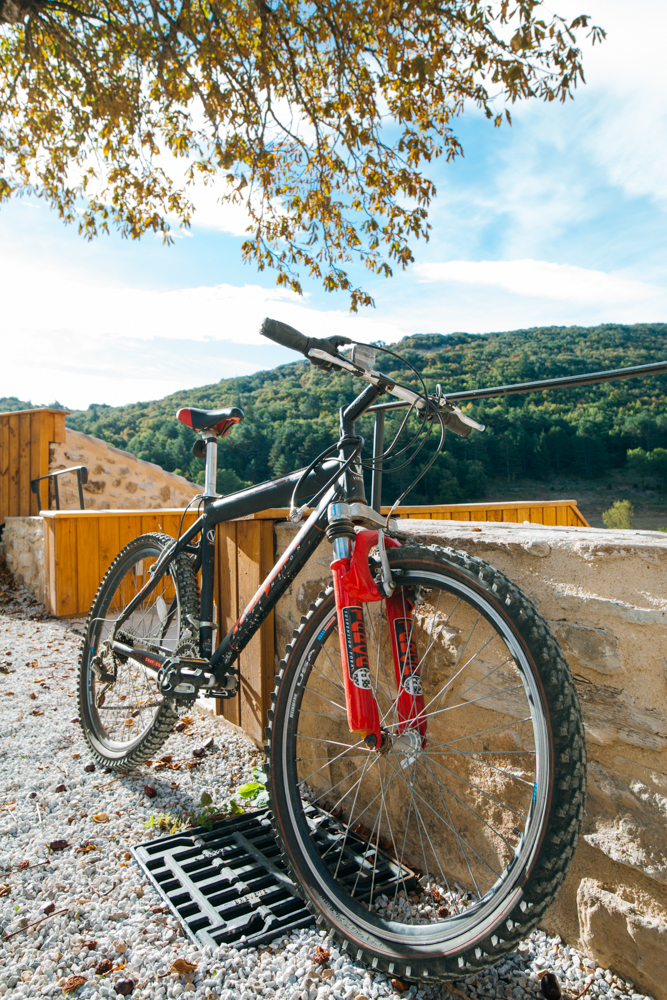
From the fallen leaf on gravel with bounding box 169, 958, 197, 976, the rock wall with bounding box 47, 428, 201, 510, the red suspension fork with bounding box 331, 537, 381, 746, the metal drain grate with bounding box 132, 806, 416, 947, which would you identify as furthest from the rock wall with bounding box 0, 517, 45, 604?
the red suspension fork with bounding box 331, 537, 381, 746

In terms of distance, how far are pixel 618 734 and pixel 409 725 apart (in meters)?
0.46

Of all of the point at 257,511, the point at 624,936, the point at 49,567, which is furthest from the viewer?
the point at 49,567

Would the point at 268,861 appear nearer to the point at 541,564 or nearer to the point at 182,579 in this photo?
the point at 182,579

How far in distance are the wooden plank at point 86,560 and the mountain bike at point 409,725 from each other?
3.19m

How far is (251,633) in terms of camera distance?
6.31ft

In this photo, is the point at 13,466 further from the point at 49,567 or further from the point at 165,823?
the point at 165,823

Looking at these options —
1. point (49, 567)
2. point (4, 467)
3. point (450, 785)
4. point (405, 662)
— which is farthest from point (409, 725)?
point (4, 467)

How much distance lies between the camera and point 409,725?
1402mm

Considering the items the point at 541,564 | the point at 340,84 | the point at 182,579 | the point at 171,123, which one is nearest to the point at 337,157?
the point at 340,84

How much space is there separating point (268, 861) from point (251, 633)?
2.18 ft

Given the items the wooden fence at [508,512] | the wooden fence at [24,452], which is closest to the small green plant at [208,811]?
the wooden fence at [508,512]

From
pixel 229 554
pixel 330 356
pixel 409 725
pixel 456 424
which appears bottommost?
pixel 409 725

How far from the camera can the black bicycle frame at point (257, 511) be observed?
1.60m

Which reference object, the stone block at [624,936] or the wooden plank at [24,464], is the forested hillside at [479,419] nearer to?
the stone block at [624,936]
